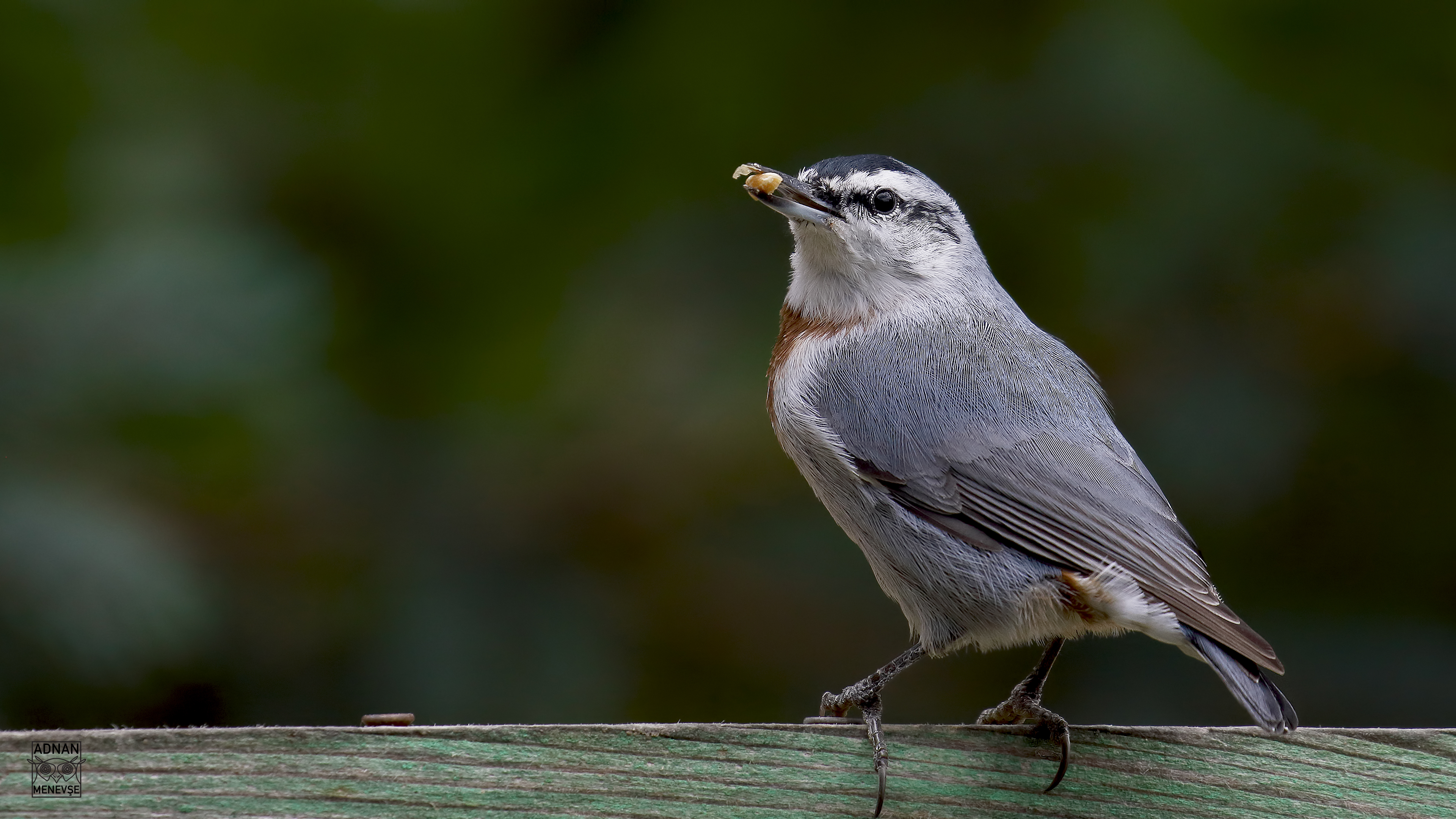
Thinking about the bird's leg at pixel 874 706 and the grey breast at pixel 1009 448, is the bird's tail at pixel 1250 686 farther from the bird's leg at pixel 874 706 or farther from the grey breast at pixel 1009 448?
the bird's leg at pixel 874 706


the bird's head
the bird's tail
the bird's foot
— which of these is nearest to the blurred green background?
the bird's head

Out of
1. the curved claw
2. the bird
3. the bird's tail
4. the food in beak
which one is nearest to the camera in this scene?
the bird's tail

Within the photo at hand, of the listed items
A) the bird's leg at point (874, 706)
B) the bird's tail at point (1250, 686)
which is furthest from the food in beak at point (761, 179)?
the bird's tail at point (1250, 686)

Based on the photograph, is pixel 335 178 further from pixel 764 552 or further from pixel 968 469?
pixel 968 469

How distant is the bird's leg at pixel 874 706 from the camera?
6.54 feet

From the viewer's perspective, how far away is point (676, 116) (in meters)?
3.41

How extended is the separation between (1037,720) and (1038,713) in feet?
0.34

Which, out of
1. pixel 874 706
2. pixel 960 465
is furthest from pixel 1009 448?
pixel 874 706

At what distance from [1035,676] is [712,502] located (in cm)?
103

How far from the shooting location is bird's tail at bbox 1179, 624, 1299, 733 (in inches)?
77.5

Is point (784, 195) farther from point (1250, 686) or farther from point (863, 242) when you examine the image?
point (1250, 686)
